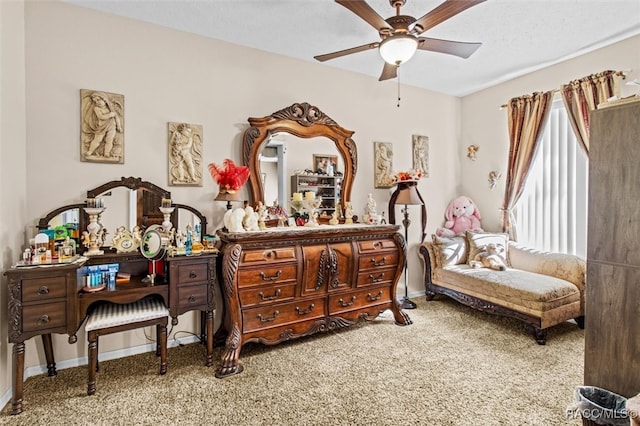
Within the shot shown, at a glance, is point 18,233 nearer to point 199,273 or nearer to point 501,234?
point 199,273

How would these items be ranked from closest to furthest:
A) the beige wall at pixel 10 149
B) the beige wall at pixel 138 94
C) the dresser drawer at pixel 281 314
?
the beige wall at pixel 10 149
the beige wall at pixel 138 94
the dresser drawer at pixel 281 314

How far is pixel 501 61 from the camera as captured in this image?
3.47m

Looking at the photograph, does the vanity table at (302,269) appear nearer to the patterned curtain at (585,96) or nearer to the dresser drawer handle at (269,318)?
the dresser drawer handle at (269,318)

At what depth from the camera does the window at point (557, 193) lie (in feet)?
11.2

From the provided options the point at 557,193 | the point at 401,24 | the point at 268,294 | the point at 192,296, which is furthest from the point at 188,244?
the point at 557,193

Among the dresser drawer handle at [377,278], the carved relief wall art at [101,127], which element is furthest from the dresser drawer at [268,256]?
the carved relief wall art at [101,127]

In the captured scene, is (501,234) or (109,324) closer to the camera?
(109,324)

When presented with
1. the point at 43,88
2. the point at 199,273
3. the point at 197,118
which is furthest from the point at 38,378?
the point at 197,118

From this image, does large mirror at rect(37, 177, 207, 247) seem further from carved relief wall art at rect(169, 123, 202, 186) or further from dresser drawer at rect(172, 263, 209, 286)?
dresser drawer at rect(172, 263, 209, 286)

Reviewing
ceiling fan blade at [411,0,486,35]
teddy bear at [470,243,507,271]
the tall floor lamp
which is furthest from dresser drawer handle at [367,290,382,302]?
ceiling fan blade at [411,0,486,35]

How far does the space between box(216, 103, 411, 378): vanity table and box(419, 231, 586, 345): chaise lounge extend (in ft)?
2.62

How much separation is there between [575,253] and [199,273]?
3.79m

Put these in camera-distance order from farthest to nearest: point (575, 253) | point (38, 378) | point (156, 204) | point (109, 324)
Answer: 1. point (575, 253)
2. point (156, 204)
3. point (38, 378)
4. point (109, 324)

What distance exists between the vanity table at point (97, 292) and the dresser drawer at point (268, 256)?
0.24 meters
